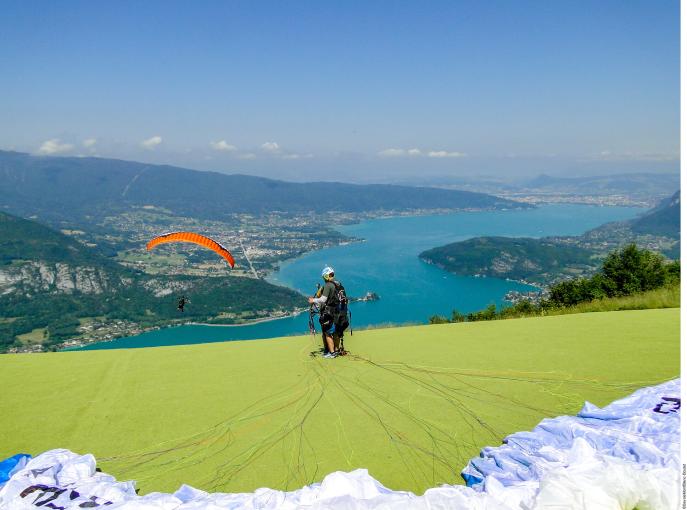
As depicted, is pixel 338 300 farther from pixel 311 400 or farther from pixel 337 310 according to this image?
pixel 311 400

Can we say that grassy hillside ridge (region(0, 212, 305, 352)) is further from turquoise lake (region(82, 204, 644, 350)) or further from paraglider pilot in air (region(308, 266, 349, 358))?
paraglider pilot in air (region(308, 266, 349, 358))

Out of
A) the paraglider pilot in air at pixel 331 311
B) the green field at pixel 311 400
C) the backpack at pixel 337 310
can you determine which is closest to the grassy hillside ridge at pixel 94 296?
the green field at pixel 311 400

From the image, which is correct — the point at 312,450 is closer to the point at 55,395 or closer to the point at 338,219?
the point at 55,395

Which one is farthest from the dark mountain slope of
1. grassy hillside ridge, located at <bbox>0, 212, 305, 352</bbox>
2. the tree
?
the tree

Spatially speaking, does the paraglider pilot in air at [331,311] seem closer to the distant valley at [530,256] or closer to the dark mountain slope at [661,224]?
the distant valley at [530,256]

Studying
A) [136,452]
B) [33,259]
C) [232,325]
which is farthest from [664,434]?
[33,259]

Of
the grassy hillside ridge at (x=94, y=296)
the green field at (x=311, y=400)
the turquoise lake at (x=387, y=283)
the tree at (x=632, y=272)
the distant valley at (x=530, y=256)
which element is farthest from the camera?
the distant valley at (x=530, y=256)
